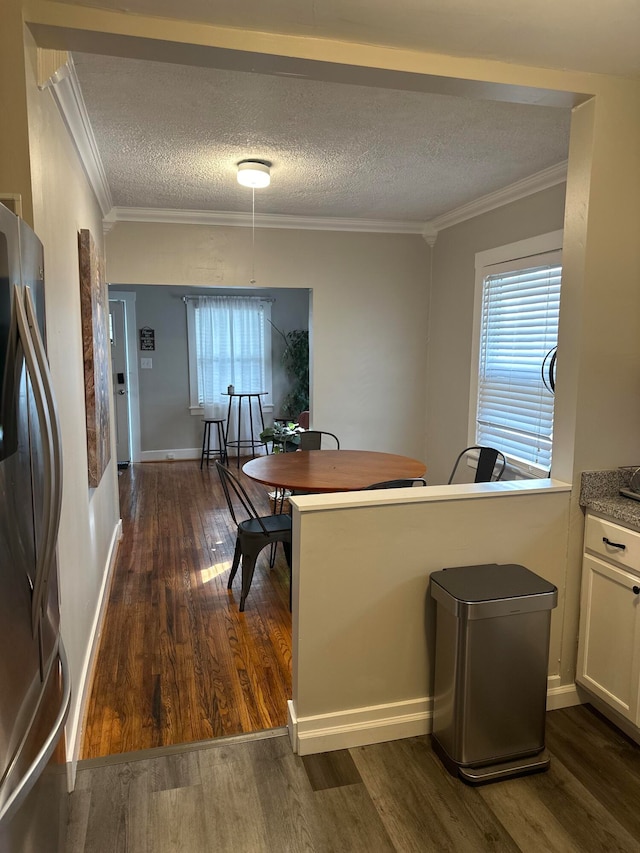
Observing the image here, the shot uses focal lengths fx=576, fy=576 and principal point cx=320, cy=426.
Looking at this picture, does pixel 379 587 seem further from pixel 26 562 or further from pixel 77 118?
pixel 77 118

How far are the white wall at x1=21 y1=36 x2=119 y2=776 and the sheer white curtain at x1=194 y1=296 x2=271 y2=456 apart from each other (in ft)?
14.9

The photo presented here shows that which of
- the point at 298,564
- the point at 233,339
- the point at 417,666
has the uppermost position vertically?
the point at 233,339

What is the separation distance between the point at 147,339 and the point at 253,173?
15.1 ft

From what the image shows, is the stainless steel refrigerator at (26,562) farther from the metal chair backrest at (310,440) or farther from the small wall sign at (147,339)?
the small wall sign at (147,339)

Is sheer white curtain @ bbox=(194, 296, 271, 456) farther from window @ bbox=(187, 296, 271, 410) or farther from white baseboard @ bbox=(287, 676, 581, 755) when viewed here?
white baseboard @ bbox=(287, 676, 581, 755)

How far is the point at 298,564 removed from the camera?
2.02 meters

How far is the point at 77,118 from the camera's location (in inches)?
96.7

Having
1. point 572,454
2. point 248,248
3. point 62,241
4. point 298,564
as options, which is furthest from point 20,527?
point 248,248

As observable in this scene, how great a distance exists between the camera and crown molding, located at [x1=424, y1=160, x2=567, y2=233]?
331cm

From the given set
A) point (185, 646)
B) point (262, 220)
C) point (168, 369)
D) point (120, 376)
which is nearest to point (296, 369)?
point (168, 369)

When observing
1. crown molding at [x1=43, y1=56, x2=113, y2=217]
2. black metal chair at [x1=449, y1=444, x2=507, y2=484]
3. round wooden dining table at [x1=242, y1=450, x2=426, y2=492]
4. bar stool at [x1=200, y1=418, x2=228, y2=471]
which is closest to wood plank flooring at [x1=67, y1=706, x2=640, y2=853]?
round wooden dining table at [x1=242, y1=450, x2=426, y2=492]

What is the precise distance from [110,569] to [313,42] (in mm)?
3196

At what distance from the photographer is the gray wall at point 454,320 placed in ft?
12.8

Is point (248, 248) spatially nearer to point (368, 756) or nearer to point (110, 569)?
point (110, 569)
